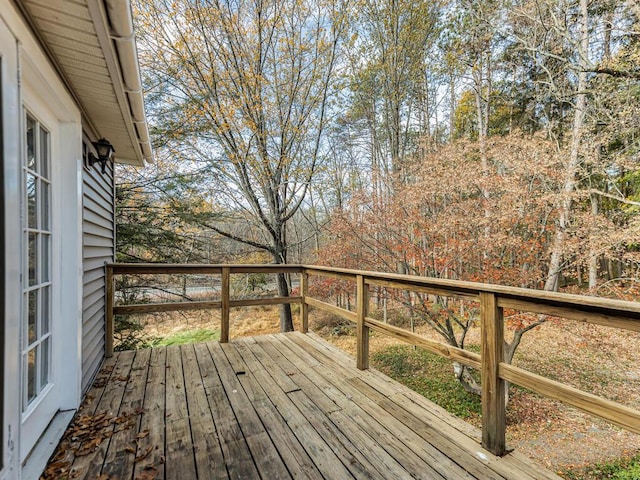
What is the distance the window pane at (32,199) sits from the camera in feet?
5.28

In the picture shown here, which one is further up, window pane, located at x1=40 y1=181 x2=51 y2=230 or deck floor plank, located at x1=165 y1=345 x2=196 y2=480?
window pane, located at x1=40 y1=181 x2=51 y2=230

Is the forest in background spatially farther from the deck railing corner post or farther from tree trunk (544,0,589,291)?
the deck railing corner post

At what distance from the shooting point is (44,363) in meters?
1.86

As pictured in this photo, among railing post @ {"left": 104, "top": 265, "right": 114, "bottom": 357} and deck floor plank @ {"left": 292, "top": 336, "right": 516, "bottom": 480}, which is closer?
deck floor plank @ {"left": 292, "top": 336, "right": 516, "bottom": 480}

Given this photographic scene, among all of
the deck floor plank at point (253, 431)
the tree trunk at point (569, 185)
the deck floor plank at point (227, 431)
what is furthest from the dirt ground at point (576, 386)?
the deck floor plank at point (227, 431)

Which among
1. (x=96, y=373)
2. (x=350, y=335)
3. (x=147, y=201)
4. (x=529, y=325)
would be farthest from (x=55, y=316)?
A: (x=350, y=335)

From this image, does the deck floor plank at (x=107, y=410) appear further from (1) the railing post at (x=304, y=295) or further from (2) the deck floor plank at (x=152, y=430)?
(1) the railing post at (x=304, y=295)

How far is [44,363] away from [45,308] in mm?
342

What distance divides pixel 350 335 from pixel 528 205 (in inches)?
235

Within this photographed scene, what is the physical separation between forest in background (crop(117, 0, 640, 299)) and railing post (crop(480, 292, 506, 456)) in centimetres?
385

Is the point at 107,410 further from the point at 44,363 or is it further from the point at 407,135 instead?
the point at 407,135

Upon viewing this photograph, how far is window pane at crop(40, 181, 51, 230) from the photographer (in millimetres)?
Result: 1832

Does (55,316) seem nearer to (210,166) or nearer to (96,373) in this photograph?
(96,373)

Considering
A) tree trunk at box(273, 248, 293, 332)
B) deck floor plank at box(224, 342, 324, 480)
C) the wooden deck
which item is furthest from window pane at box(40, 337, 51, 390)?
tree trunk at box(273, 248, 293, 332)
